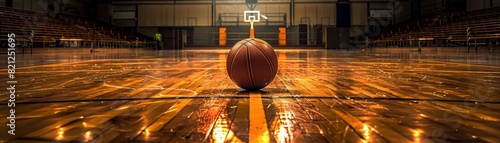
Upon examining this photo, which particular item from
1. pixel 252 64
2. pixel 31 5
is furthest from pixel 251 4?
pixel 252 64

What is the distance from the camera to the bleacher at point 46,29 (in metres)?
18.3

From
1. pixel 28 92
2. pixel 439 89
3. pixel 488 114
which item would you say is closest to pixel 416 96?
→ pixel 439 89

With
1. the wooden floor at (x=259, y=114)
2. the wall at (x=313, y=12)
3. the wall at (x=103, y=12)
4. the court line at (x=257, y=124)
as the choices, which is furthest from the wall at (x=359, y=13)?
the court line at (x=257, y=124)

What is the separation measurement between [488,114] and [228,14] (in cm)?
3109

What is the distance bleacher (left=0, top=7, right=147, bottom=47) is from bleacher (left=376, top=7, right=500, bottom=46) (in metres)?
17.2

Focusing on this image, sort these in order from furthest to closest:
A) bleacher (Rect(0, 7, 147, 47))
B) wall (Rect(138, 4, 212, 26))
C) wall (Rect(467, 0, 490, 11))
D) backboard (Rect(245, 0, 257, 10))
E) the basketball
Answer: wall (Rect(138, 4, 212, 26)) → backboard (Rect(245, 0, 257, 10)) → wall (Rect(467, 0, 490, 11)) → bleacher (Rect(0, 7, 147, 47)) → the basketball

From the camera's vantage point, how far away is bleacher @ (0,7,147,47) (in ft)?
60.1

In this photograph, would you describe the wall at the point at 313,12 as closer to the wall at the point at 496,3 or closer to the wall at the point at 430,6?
the wall at the point at 430,6

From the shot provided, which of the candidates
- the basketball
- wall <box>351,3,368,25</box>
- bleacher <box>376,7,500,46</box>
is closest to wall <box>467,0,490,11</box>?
bleacher <box>376,7,500,46</box>

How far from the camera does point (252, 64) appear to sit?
3820 millimetres

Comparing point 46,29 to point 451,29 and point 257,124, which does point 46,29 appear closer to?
point 451,29

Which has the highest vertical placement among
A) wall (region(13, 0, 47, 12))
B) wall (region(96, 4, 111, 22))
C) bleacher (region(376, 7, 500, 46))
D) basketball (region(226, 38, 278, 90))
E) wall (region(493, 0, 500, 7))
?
wall (region(96, 4, 111, 22))

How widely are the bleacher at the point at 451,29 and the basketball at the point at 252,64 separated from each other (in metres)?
14.4

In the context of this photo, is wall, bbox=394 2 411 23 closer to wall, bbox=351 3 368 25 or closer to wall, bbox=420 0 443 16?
wall, bbox=420 0 443 16
